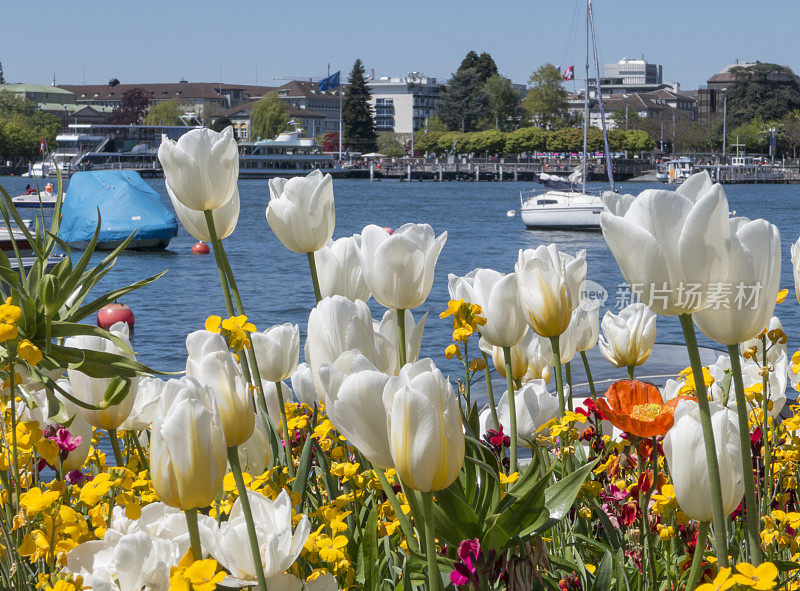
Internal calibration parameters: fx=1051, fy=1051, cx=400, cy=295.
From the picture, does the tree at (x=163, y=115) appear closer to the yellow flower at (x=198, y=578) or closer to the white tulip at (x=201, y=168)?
the white tulip at (x=201, y=168)

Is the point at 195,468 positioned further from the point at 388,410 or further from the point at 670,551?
the point at 670,551

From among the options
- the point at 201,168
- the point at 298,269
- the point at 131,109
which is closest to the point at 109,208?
the point at 298,269

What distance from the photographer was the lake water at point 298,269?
12.2 m

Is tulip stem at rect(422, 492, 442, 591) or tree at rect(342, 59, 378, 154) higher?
tree at rect(342, 59, 378, 154)

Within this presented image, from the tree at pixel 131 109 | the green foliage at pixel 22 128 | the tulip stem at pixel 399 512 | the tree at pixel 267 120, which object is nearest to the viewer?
the tulip stem at pixel 399 512

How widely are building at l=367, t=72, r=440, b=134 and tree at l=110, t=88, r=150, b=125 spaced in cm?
2430

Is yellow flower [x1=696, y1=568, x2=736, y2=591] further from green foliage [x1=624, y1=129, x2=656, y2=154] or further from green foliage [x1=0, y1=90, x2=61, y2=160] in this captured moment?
green foliage [x1=0, y1=90, x2=61, y2=160]

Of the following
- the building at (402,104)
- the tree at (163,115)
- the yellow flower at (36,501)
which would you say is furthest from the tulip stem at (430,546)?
the building at (402,104)

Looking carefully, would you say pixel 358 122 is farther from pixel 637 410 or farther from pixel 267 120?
pixel 637 410

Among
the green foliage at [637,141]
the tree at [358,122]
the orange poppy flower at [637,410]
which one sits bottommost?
the orange poppy flower at [637,410]

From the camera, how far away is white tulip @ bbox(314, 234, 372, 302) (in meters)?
1.61

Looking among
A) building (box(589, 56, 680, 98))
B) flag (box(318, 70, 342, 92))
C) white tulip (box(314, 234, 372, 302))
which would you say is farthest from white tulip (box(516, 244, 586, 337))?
building (box(589, 56, 680, 98))

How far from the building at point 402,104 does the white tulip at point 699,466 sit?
4269 inches

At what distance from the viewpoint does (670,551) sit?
1.38 meters
